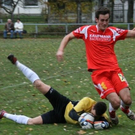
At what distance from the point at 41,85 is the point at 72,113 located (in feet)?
2.31

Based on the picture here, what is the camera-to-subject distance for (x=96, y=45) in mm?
7496

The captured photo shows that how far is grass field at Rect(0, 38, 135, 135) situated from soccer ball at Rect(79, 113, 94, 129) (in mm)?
94

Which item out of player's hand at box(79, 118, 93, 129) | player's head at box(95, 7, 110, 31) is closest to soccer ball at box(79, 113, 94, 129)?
player's hand at box(79, 118, 93, 129)

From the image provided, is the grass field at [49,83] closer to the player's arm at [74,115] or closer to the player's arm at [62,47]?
the player's arm at [74,115]

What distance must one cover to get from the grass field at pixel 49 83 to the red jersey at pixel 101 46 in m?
1.09

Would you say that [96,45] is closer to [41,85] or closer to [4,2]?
[41,85]

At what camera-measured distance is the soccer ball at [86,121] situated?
7.08 metres

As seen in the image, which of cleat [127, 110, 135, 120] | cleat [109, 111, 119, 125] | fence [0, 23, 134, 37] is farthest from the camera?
fence [0, 23, 134, 37]

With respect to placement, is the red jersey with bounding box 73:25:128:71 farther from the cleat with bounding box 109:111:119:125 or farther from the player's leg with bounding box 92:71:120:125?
the cleat with bounding box 109:111:119:125

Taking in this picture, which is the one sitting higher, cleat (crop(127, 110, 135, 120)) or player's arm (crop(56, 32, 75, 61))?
player's arm (crop(56, 32, 75, 61))

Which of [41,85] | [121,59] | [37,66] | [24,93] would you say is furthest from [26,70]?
[121,59]

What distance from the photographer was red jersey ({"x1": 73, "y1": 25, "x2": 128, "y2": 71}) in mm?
7406

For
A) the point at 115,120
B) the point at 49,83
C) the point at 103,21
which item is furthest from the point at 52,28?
the point at 115,120

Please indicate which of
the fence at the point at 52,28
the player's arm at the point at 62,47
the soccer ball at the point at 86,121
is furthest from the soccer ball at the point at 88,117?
the fence at the point at 52,28
